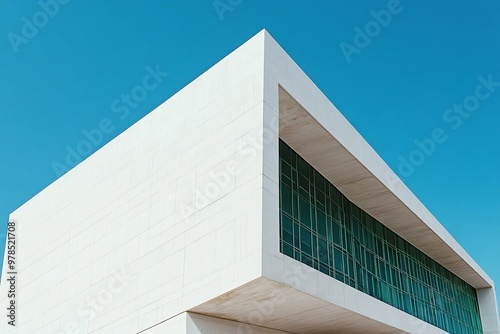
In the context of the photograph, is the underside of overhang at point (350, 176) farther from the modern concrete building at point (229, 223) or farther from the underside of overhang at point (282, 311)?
the underside of overhang at point (282, 311)

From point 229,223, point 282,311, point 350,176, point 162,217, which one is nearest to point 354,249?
point 350,176

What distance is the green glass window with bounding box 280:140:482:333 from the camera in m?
13.7

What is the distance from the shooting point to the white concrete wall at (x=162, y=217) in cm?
1145

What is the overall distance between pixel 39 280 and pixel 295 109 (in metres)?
10.3

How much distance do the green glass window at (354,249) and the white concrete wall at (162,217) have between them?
74.0 inches

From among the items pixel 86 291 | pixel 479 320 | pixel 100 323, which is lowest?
pixel 100 323

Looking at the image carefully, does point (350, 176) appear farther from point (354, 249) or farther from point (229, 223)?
point (229, 223)

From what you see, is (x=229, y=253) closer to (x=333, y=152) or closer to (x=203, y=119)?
(x=203, y=119)

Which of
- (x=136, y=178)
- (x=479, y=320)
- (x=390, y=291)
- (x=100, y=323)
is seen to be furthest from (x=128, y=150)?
(x=479, y=320)

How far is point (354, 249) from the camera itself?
1664 centimetres

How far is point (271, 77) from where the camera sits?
12195mm

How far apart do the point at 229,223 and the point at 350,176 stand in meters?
5.99

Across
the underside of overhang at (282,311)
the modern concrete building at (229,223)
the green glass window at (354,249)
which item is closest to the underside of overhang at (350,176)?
the modern concrete building at (229,223)

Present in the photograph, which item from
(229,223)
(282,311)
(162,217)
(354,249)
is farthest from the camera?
(354,249)
